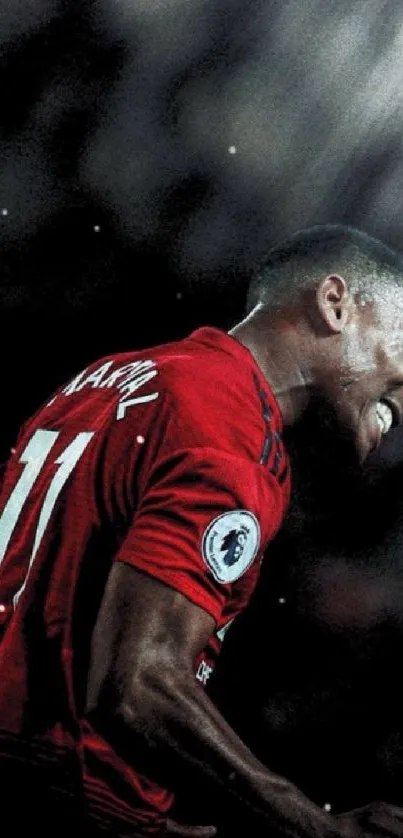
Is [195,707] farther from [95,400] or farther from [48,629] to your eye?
[95,400]

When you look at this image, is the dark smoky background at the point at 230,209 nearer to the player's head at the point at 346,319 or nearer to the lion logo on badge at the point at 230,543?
the player's head at the point at 346,319

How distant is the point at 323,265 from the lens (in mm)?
1560

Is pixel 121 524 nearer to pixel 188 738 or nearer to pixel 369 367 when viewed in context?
pixel 188 738

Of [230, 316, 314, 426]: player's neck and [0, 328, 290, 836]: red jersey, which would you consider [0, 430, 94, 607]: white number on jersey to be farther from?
[230, 316, 314, 426]: player's neck

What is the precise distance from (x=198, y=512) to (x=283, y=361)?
61 cm

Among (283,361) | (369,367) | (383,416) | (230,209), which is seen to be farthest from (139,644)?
(230,209)

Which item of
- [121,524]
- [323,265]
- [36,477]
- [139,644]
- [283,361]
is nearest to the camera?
[139,644]

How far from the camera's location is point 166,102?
2.25m

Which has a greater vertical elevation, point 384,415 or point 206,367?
point 206,367

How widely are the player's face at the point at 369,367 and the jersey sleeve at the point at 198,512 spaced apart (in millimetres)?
634

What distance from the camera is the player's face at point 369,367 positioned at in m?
1.48

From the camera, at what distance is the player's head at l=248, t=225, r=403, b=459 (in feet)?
4.80

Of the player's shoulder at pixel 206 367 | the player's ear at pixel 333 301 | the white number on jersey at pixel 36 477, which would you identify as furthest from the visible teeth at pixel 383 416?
the white number on jersey at pixel 36 477

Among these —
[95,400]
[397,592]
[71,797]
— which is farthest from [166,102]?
[71,797]
